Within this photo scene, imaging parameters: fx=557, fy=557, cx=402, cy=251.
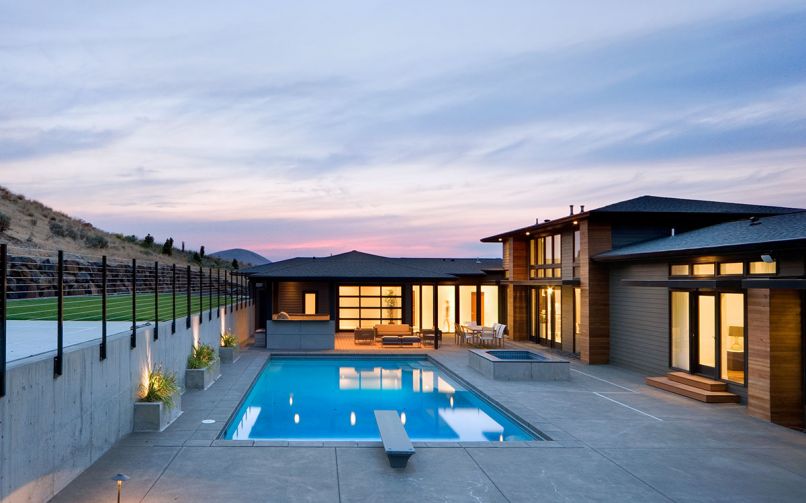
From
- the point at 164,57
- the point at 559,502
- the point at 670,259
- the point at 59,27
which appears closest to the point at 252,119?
the point at 164,57

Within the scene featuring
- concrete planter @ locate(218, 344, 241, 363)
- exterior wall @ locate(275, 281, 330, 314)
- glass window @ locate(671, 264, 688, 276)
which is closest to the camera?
glass window @ locate(671, 264, 688, 276)

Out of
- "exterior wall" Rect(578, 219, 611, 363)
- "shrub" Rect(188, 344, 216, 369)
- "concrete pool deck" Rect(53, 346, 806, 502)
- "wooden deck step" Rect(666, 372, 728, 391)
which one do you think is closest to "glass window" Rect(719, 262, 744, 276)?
"wooden deck step" Rect(666, 372, 728, 391)

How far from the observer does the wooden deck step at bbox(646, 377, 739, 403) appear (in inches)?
471

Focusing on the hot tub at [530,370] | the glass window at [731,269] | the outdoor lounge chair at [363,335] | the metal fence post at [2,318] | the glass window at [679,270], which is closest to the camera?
the metal fence post at [2,318]

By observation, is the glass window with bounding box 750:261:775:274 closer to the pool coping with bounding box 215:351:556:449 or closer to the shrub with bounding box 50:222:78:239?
the pool coping with bounding box 215:351:556:449

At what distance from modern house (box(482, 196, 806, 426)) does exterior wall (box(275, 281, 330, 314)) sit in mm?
9790

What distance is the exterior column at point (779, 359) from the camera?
405 inches

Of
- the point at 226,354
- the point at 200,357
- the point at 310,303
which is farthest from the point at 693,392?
the point at 310,303

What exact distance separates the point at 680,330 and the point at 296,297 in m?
18.0

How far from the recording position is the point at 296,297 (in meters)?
27.4

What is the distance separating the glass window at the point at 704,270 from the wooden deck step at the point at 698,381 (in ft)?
8.08

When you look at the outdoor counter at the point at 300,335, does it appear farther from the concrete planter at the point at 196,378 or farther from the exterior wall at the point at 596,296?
the exterior wall at the point at 596,296

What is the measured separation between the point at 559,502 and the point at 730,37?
612 inches

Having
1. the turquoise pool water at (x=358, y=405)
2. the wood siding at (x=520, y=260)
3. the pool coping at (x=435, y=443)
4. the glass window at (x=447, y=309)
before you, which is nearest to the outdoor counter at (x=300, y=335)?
the turquoise pool water at (x=358, y=405)
